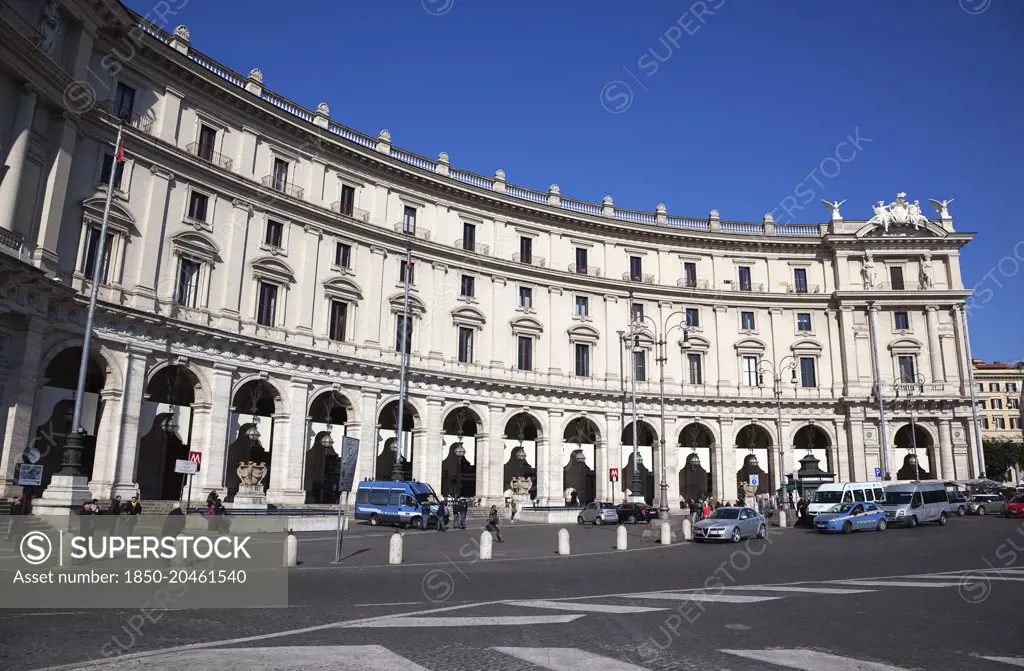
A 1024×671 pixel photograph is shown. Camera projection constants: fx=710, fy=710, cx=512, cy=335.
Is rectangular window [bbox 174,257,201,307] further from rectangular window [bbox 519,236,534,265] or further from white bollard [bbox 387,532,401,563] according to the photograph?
rectangular window [bbox 519,236,534,265]

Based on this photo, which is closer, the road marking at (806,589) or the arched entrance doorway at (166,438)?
the road marking at (806,589)

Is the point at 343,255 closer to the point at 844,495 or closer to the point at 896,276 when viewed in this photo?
the point at 844,495

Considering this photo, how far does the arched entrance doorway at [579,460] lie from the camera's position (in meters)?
47.8

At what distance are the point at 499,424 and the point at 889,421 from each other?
95.5 ft

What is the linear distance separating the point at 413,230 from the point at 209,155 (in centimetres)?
1257

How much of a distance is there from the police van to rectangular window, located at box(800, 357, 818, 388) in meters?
32.6

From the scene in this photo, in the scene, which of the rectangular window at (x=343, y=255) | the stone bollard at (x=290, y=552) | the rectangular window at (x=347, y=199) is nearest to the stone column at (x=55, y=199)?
the rectangular window at (x=343, y=255)

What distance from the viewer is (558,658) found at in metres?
7.16

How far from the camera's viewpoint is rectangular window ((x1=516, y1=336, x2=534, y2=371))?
47.0m

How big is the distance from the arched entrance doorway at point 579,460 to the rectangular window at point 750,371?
41.3 ft

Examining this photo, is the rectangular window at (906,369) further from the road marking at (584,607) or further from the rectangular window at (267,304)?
the road marking at (584,607)

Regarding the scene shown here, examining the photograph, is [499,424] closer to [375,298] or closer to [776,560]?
[375,298]

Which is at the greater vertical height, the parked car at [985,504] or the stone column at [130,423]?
the stone column at [130,423]

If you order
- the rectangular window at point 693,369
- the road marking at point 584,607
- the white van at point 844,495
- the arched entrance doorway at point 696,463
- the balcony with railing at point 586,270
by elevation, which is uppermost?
the balcony with railing at point 586,270
